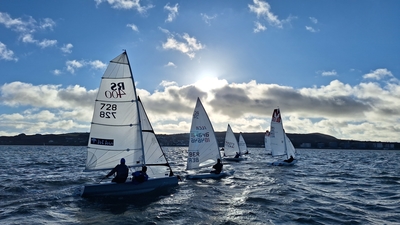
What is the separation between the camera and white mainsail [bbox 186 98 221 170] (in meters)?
27.8

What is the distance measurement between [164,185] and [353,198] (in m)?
11.7

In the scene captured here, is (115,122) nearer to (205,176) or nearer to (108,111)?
(108,111)

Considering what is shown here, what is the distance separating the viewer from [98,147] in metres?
19.0

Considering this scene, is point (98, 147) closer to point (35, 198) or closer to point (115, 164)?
point (115, 164)

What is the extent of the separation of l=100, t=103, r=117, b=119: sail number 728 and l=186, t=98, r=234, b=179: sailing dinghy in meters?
10.1

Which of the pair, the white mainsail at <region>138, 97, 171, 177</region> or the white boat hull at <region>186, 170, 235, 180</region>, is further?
the white boat hull at <region>186, 170, 235, 180</region>

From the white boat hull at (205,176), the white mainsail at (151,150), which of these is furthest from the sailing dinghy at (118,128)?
the white boat hull at (205,176)

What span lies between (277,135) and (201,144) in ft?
63.6

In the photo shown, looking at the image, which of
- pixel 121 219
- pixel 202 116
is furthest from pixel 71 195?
pixel 202 116

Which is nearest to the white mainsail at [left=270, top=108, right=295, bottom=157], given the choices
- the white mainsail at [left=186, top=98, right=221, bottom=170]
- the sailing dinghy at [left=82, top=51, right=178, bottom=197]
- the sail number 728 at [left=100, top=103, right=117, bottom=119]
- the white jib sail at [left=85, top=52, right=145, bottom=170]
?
the white mainsail at [left=186, top=98, right=221, bottom=170]

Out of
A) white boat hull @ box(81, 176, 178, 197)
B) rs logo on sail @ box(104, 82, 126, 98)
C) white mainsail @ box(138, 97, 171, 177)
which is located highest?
rs logo on sail @ box(104, 82, 126, 98)

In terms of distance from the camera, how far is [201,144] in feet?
91.9

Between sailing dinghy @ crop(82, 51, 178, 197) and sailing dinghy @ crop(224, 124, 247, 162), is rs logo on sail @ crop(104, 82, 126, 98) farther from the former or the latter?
sailing dinghy @ crop(224, 124, 247, 162)

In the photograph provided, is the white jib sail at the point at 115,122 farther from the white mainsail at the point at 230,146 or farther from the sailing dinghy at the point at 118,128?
the white mainsail at the point at 230,146
